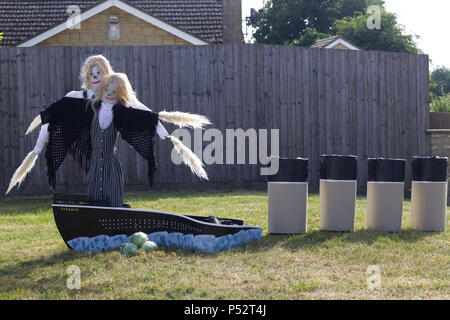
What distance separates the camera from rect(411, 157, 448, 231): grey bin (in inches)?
292

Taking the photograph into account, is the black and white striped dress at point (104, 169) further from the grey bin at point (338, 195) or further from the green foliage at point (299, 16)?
the green foliage at point (299, 16)

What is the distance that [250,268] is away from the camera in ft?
17.5

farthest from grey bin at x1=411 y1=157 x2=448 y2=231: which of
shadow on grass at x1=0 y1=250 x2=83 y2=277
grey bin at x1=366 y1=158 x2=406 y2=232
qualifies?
shadow on grass at x1=0 y1=250 x2=83 y2=277

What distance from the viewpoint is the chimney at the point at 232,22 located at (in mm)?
21219

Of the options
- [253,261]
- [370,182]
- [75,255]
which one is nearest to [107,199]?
[75,255]

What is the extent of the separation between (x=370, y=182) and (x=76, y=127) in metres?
3.52

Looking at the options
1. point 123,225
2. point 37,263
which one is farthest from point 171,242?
point 37,263

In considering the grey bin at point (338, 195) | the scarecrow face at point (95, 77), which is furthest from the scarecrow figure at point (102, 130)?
the grey bin at point (338, 195)

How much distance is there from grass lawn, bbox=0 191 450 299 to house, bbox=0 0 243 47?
1015 cm

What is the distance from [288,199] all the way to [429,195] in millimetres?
1820

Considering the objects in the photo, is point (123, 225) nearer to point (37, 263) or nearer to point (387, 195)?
point (37, 263)

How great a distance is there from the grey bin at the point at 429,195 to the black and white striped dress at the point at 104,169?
11.9 feet

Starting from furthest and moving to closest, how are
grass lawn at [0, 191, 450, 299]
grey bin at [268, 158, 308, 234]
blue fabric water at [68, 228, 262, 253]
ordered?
grey bin at [268, 158, 308, 234] → blue fabric water at [68, 228, 262, 253] → grass lawn at [0, 191, 450, 299]

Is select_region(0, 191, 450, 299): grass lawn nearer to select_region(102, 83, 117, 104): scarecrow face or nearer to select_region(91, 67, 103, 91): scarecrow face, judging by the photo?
select_region(102, 83, 117, 104): scarecrow face
